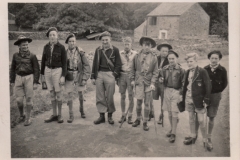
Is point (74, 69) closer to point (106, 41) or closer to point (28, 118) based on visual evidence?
point (106, 41)

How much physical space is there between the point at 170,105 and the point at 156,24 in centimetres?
193

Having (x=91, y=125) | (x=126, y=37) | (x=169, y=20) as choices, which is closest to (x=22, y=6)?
(x=126, y=37)

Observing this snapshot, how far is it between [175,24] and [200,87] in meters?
1.85

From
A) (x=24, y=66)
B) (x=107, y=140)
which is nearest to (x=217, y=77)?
(x=107, y=140)

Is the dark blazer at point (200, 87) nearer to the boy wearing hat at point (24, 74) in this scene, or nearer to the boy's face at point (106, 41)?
the boy's face at point (106, 41)

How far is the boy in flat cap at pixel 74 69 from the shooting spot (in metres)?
4.55

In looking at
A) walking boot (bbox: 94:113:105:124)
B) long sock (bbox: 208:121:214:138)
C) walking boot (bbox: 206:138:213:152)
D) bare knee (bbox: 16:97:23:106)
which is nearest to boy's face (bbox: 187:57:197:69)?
long sock (bbox: 208:121:214:138)

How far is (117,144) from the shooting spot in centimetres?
415

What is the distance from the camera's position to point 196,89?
3.91m

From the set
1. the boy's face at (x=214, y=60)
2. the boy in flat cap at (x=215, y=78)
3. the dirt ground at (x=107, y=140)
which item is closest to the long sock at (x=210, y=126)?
the boy in flat cap at (x=215, y=78)

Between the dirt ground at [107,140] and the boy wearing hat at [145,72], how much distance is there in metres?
0.41

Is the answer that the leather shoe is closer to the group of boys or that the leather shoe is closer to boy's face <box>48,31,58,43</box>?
the group of boys

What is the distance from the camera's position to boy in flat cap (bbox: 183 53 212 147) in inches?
152
